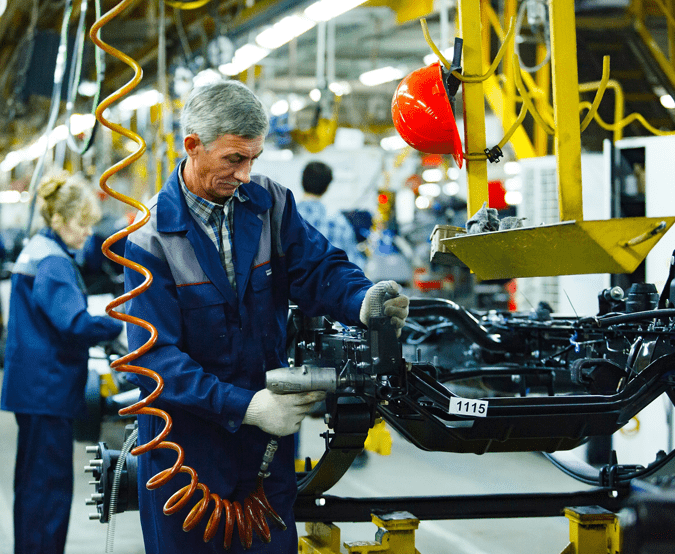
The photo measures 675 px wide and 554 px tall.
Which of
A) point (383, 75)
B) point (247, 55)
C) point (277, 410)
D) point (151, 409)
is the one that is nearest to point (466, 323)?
point (277, 410)

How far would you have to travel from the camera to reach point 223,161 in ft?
6.80

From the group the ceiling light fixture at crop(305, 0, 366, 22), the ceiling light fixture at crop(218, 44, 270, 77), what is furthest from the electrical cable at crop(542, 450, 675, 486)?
the ceiling light fixture at crop(218, 44, 270, 77)

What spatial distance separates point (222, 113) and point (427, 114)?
82 cm

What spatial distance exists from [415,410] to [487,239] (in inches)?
21.6

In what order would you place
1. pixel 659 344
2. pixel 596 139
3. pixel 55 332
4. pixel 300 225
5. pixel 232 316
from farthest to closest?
pixel 596 139, pixel 55 332, pixel 659 344, pixel 300 225, pixel 232 316

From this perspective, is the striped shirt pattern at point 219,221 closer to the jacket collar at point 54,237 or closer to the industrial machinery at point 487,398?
the industrial machinery at point 487,398

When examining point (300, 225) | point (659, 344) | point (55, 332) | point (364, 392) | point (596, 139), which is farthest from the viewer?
point (596, 139)

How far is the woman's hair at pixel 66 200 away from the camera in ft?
11.4

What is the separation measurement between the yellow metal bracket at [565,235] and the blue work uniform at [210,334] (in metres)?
0.36

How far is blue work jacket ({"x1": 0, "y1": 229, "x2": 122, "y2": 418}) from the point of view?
3225 mm

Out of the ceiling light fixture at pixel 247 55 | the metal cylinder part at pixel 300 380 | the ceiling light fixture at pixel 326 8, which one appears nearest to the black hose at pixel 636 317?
the metal cylinder part at pixel 300 380

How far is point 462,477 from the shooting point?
5.02m

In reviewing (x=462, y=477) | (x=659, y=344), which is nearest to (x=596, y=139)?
(x=462, y=477)

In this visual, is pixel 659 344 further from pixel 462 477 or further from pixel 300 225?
pixel 462 477
